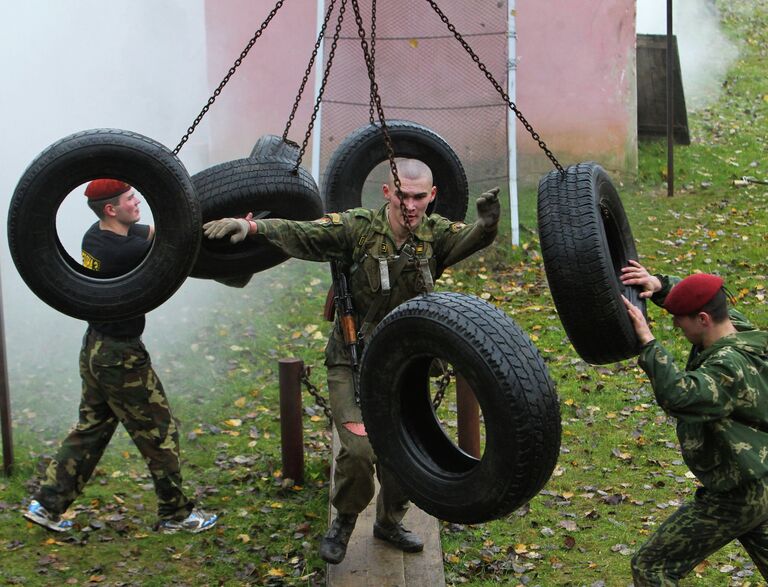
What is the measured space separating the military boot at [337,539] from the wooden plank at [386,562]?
8 centimetres

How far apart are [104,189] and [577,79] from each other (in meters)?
7.78

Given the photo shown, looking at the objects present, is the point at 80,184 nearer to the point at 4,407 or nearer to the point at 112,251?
the point at 112,251

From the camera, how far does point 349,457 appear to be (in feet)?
17.7

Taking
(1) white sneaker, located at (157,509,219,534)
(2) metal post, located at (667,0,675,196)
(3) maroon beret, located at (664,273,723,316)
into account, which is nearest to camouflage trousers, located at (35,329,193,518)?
(1) white sneaker, located at (157,509,219,534)

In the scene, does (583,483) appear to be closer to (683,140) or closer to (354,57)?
(354,57)

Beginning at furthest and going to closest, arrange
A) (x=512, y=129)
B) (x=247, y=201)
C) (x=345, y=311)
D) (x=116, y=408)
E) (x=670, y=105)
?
(x=670, y=105) < (x=512, y=129) < (x=116, y=408) < (x=247, y=201) < (x=345, y=311)

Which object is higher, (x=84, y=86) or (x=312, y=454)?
(x=84, y=86)

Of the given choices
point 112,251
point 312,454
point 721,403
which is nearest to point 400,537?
point 312,454

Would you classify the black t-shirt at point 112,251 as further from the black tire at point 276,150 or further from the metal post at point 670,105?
the metal post at point 670,105

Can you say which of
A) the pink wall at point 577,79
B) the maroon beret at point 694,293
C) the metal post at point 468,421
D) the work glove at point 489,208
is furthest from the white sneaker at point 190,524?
the pink wall at point 577,79

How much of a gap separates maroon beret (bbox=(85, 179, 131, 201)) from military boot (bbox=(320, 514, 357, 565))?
7.49 feet

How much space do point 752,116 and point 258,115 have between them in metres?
7.60

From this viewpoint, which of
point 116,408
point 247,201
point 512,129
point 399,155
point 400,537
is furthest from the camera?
point 512,129

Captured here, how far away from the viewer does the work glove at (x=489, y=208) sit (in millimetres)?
4863
